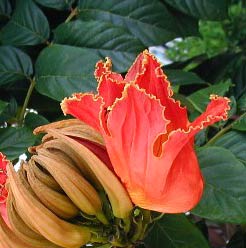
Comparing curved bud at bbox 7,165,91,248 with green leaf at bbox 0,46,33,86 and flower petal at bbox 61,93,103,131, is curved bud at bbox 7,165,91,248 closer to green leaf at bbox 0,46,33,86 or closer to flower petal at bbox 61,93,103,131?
flower petal at bbox 61,93,103,131

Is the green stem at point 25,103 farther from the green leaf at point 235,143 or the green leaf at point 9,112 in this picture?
the green leaf at point 235,143

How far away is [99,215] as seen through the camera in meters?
0.69

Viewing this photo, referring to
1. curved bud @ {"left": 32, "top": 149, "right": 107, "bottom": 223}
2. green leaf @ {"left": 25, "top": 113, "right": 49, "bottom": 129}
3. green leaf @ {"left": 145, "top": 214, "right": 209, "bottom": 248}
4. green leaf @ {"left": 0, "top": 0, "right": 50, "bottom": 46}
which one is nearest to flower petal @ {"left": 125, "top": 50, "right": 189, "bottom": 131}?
curved bud @ {"left": 32, "top": 149, "right": 107, "bottom": 223}

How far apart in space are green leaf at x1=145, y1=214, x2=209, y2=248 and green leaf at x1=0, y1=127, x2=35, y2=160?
220 mm

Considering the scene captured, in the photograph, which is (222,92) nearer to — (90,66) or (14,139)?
(90,66)

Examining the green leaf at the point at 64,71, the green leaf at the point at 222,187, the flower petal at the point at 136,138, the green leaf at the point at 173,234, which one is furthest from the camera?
the green leaf at the point at 64,71

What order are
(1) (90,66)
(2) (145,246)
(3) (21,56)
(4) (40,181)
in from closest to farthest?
(4) (40,181), (2) (145,246), (1) (90,66), (3) (21,56)

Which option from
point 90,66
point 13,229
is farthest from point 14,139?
point 13,229

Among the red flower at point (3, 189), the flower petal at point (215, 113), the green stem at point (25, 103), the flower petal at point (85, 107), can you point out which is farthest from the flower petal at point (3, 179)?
the green stem at point (25, 103)

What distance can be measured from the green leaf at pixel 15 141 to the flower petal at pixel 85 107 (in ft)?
0.99

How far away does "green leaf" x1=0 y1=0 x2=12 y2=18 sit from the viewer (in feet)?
3.89

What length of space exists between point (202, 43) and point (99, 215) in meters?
2.25

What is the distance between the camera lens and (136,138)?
633 millimetres

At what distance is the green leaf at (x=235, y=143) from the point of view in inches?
35.7
